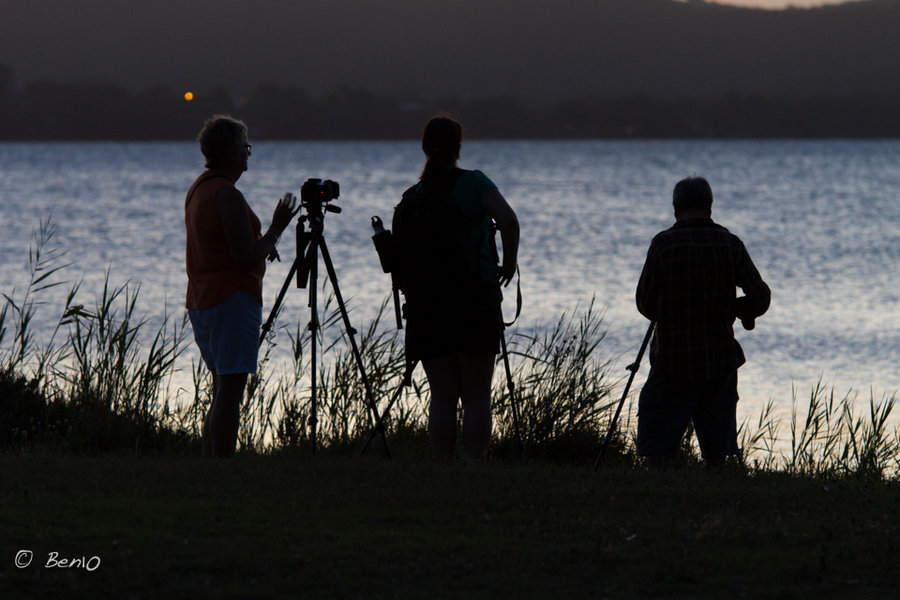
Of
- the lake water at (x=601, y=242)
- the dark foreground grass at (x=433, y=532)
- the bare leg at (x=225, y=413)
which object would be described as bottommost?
the dark foreground grass at (x=433, y=532)

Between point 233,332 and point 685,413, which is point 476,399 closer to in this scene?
point 685,413

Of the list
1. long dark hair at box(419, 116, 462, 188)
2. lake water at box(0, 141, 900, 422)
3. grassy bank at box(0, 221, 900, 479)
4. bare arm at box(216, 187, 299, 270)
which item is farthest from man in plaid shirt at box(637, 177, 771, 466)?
lake water at box(0, 141, 900, 422)

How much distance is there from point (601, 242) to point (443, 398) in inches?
940

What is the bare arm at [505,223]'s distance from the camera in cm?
571

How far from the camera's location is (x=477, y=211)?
5.93 metres

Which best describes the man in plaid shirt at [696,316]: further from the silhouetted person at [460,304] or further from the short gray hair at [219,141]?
the short gray hair at [219,141]

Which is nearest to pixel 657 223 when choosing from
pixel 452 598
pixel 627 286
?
pixel 627 286

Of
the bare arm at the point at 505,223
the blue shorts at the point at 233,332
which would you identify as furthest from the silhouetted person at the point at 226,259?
the bare arm at the point at 505,223

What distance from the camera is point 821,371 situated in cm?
1344

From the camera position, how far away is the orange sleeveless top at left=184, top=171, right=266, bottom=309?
583cm

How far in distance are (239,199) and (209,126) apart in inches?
18.1

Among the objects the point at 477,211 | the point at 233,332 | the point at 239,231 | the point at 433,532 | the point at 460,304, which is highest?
the point at 477,211

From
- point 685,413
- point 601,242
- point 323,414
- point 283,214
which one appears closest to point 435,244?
point 283,214

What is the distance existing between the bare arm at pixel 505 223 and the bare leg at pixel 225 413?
1539 mm
